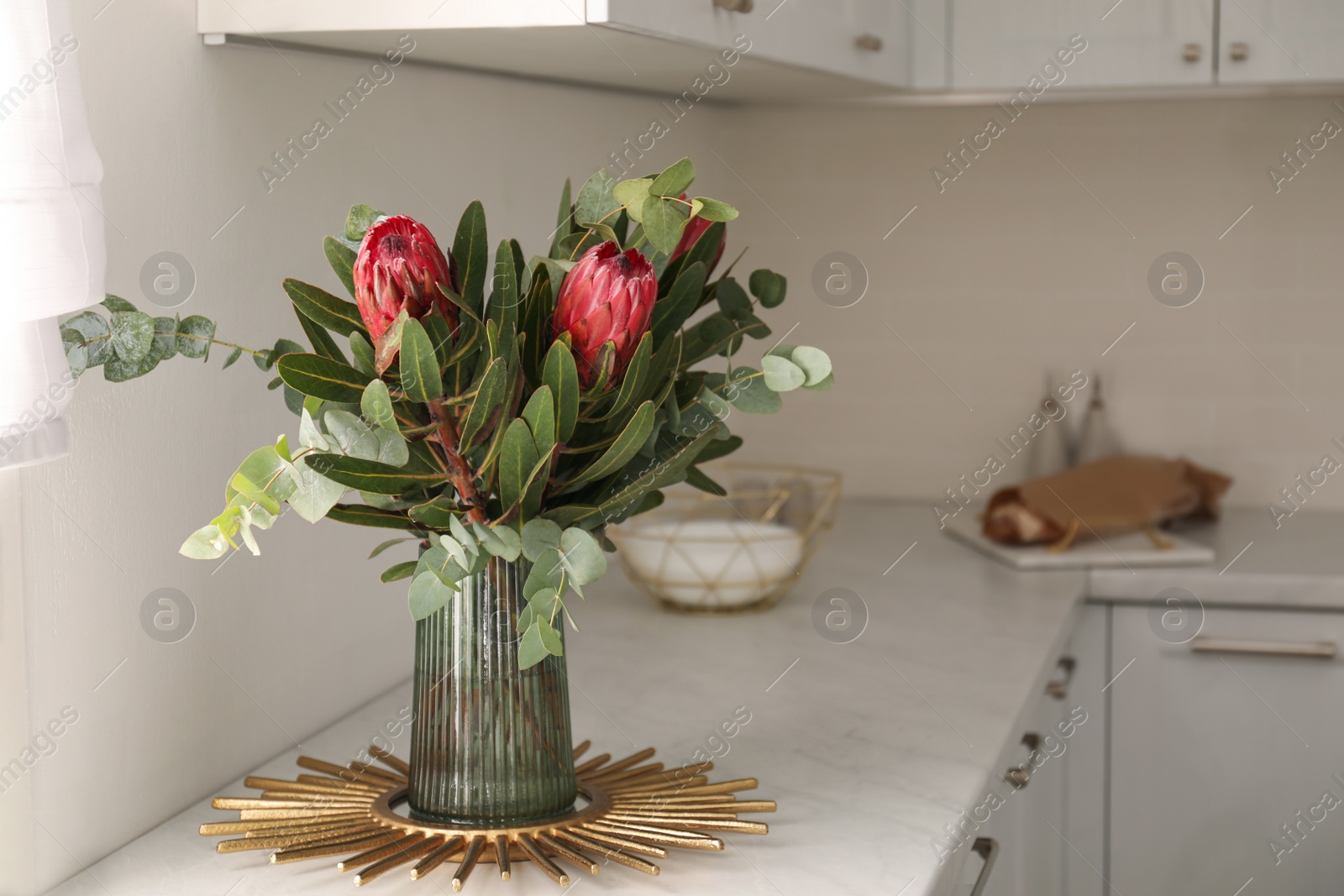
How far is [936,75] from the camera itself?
202 cm

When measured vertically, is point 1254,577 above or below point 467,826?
above

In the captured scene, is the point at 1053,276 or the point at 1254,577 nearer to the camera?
the point at 1254,577

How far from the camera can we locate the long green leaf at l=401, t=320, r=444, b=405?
0.76m

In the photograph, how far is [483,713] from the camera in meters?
0.92

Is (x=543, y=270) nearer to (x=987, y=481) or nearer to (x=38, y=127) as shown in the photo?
(x=38, y=127)

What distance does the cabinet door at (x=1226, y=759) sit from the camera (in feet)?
5.91

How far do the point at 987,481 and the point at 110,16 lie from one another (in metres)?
1.84

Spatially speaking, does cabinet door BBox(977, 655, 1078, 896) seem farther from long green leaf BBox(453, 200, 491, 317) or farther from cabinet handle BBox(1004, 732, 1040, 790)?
long green leaf BBox(453, 200, 491, 317)

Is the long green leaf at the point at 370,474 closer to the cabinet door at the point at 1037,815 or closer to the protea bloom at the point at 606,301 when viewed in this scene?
the protea bloom at the point at 606,301

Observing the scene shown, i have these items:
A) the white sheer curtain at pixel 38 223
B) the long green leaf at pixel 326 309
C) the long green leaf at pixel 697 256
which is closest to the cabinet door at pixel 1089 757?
the long green leaf at pixel 697 256

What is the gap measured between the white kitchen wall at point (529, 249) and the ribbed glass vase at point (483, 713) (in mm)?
236

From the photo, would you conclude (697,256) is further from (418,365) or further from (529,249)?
(529,249)

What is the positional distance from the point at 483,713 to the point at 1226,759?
1.30m

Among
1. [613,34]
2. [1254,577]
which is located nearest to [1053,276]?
[1254,577]
